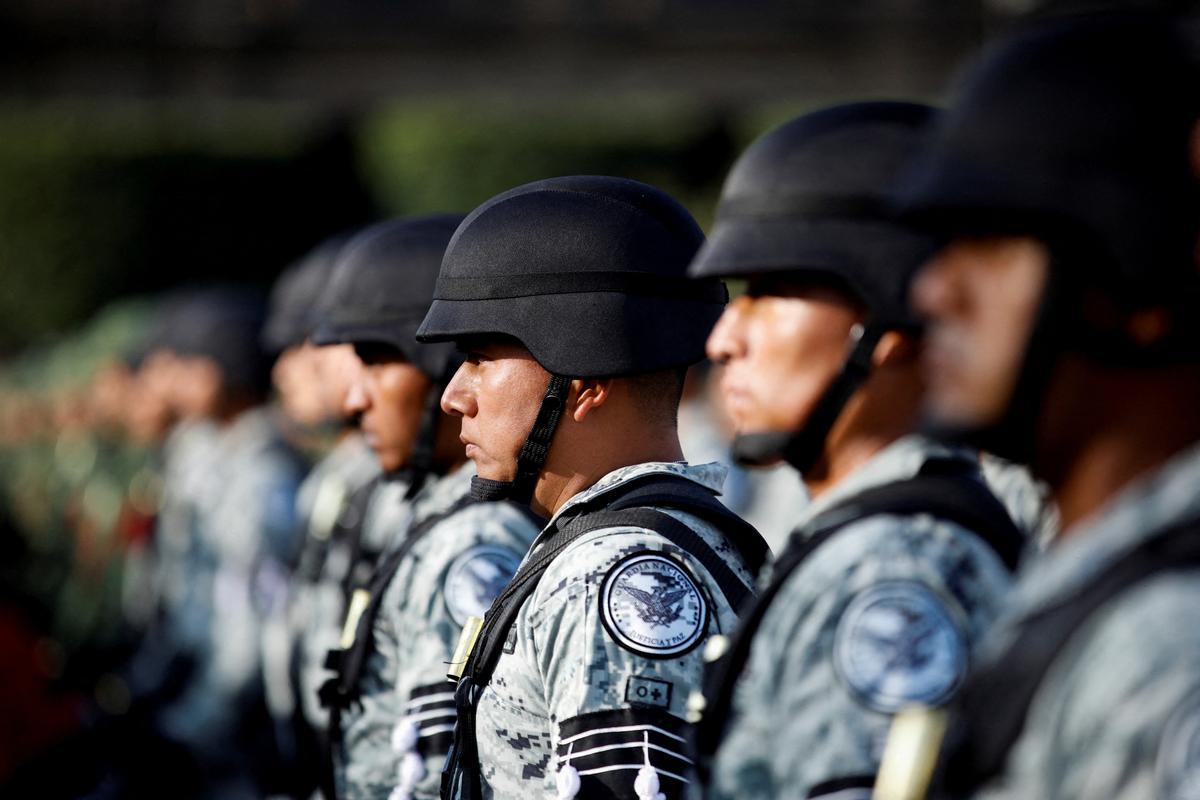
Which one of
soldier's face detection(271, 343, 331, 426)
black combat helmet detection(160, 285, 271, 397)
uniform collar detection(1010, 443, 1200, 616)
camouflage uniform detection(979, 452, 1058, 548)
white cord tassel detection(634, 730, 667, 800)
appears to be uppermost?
black combat helmet detection(160, 285, 271, 397)

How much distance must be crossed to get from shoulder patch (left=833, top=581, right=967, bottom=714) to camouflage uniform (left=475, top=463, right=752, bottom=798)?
634 mm

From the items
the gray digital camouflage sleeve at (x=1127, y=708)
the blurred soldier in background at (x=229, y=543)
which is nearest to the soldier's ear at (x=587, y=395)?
the gray digital camouflage sleeve at (x=1127, y=708)

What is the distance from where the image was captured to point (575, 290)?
3383 mm

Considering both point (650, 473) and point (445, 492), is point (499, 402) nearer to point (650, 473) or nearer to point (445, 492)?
point (650, 473)

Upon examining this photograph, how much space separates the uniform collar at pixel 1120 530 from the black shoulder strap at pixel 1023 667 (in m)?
0.02

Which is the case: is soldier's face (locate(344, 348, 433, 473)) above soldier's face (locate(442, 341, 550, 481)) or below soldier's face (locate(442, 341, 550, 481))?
above

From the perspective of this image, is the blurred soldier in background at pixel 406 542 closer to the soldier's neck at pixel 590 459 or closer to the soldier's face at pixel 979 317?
the soldier's neck at pixel 590 459

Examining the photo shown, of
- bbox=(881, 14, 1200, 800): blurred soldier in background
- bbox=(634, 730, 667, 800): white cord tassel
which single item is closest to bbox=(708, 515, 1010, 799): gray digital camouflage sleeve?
bbox=(881, 14, 1200, 800): blurred soldier in background

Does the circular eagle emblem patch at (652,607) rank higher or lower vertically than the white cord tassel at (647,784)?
higher

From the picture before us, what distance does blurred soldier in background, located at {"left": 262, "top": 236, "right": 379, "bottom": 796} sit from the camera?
5.72 meters

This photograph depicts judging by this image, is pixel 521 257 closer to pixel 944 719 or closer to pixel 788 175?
pixel 788 175

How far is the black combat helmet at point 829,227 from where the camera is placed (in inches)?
107

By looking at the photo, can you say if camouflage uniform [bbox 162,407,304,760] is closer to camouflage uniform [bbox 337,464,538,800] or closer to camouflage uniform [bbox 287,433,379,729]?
camouflage uniform [bbox 287,433,379,729]

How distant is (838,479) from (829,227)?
444mm
